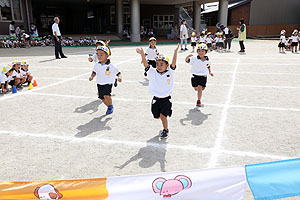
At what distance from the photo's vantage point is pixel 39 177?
3.77 meters

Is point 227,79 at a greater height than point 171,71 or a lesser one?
lesser

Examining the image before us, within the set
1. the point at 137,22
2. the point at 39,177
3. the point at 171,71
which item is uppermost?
the point at 137,22

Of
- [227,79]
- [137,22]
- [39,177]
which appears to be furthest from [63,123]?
[137,22]

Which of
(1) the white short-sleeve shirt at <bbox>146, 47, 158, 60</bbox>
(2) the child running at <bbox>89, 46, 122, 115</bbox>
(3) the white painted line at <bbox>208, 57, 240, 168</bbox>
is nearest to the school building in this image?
(1) the white short-sleeve shirt at <bbox>146, 47, 158, 60</bbox>

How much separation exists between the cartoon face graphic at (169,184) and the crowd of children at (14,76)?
7284mm

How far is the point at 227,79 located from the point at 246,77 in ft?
2.91

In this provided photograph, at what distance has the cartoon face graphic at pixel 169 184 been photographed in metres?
2.67

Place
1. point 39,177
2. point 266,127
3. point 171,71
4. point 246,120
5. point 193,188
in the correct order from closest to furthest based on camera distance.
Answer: point 193,188 → point 39,177 → point 171,71 → point 266,127 → point 246,120

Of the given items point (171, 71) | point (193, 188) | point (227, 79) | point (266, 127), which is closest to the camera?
point (193, 188)

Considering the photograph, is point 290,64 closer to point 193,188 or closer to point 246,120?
point 246,120

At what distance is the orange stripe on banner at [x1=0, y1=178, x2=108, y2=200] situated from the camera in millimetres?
2678

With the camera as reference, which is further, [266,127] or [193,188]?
[266,127]

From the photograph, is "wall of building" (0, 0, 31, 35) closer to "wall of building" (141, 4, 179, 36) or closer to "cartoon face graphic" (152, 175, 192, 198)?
"wall of building" (141, 4, 179, 36)

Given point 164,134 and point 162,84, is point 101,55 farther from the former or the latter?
point 164,134
